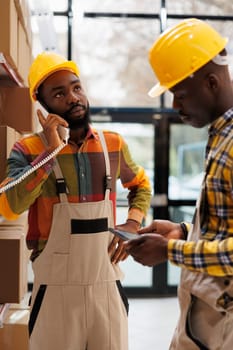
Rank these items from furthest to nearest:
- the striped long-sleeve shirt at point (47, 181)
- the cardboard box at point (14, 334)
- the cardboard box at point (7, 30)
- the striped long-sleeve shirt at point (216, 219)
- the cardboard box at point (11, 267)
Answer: the cardboard box at point (14, 334) → the cardboard box at point (11, 267) → the cardboard box at point (7, 30) → the striped long-sleeve shirt at point (47, 181) → the striped long-sleeve shirt at point (216, 219)

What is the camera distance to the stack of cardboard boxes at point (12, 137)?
6.79 ft

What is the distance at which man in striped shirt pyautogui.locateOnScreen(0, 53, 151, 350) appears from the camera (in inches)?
74.7

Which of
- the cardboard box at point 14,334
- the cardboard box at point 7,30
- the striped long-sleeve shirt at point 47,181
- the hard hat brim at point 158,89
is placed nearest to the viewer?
the hard hat brim at point 158,89

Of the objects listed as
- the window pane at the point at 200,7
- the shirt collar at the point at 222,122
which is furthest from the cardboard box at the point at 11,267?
the window pane at the point at 200,7

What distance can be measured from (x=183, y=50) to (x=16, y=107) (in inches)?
58.0

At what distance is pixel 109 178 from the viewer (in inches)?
80.2

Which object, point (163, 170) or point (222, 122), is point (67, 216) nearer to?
point (222, 122)

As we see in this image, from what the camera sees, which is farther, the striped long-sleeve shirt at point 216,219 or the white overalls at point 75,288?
the white overalls at point 75,288

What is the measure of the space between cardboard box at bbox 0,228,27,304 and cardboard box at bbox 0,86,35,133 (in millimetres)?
684

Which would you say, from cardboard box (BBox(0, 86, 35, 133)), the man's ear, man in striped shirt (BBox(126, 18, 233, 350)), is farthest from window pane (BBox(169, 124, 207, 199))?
the man's ear

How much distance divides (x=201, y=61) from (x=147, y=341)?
2.88 meters

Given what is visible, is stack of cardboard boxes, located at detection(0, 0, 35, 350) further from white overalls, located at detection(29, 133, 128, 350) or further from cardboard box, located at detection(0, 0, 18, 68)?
white overalls, located at detection(29, 133, 128, 350)

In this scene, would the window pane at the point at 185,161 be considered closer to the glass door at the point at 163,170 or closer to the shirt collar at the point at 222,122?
the glass door at the point at 163,170

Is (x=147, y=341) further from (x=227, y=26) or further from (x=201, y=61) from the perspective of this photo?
(x=227, y=26)
